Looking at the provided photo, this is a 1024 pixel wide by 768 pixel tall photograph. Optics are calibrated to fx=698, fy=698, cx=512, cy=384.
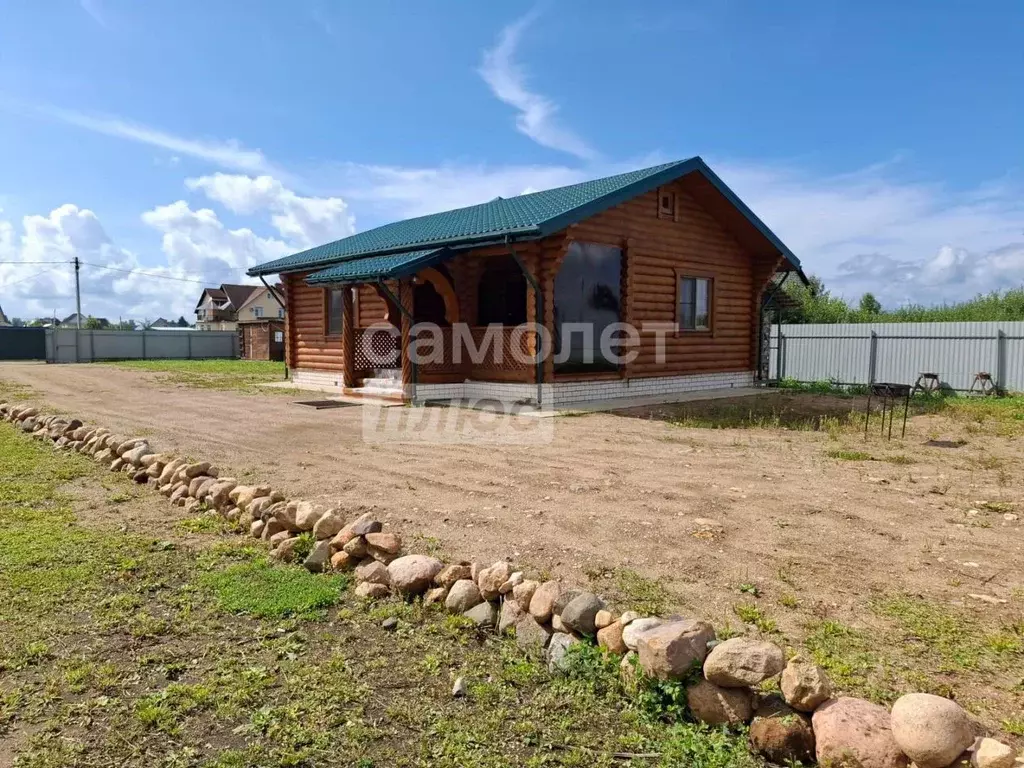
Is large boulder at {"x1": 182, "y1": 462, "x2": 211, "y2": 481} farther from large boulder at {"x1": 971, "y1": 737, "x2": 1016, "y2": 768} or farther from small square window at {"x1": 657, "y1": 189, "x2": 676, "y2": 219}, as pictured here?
small square window at {"x1": 657, "y1": 189, "x2": 676, "y2": 219}

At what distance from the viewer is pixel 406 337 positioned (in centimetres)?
1349

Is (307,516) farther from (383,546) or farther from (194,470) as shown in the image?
(194,470)

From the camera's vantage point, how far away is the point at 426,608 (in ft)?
12.6

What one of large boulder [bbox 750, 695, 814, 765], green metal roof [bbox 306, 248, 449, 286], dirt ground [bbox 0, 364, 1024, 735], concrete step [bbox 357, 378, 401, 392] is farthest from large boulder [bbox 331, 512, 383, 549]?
concrete step [bbox 357, 378, 401, 392]

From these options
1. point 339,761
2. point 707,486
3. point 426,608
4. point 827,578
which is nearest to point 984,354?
point 707,486

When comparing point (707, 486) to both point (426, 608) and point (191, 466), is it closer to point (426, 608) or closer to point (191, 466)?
point (426, 608)

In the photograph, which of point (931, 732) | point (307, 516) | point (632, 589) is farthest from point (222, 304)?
point (931, 732)

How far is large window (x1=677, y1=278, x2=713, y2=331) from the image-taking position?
16.1 metres

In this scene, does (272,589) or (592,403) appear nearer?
(272,589)

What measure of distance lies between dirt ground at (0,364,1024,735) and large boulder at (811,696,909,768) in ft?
1.87

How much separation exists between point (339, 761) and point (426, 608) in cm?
130

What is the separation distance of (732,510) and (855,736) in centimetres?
328

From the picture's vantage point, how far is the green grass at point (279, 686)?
2.62 m

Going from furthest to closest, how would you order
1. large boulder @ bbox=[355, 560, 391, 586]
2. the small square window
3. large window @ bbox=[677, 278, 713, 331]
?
1. large window @ bbox=[677, 278, 713, 331]
2. the small square window
3. large boulder @ bbox=[355, 560, 391, 586]
